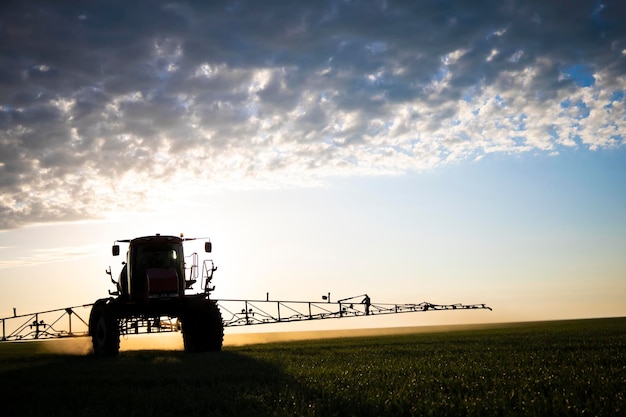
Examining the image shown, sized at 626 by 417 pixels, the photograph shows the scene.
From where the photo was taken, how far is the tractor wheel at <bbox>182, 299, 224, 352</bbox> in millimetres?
25500

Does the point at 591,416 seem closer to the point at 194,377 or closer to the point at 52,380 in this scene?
the point at 194,377

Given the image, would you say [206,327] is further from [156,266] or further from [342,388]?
[342,388]

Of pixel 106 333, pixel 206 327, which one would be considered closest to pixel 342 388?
pixel 206 327

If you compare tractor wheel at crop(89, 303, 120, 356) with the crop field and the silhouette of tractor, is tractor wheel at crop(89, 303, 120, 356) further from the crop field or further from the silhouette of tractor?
the crop field

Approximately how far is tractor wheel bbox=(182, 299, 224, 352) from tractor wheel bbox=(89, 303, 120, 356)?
3.00 m

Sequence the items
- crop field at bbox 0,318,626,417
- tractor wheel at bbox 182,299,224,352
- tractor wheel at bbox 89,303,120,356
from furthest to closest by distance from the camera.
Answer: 1. tractor wheel at bbox 182,299,224,352
2. tractor wheel at bbox 89,303,120,356
3. crop field at bbox 0,318,626,417

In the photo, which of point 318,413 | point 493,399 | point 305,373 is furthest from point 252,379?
point 493,399

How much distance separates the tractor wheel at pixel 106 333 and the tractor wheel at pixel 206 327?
9.83ft

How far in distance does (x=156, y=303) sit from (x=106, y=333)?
7.61 ft

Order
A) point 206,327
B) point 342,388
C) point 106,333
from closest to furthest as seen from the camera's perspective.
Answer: point 342,388 < point 106,333 < point 206,327

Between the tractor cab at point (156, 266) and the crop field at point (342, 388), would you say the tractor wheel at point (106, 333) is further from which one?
the crop field at point (342, 388)

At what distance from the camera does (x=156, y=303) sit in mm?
25000

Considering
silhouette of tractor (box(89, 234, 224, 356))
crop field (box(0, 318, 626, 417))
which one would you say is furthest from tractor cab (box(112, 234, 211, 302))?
crop field (box(0, 318, 626, 417))

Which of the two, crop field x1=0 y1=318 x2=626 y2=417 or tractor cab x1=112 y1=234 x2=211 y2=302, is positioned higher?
tractor cab x1=112 y1=234 x2=211 y2=302
